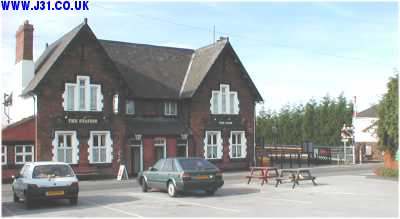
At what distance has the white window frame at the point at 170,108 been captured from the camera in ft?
121

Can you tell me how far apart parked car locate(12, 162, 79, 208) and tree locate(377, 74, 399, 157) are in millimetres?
16623

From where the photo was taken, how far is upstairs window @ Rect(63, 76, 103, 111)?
105 feet

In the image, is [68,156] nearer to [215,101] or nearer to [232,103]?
[215,101]

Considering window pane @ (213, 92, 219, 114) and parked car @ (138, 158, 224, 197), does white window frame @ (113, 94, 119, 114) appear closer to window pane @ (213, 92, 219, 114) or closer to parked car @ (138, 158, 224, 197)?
window pane @ (213, 92, 219, 114)

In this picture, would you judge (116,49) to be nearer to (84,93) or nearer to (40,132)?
(84,93)

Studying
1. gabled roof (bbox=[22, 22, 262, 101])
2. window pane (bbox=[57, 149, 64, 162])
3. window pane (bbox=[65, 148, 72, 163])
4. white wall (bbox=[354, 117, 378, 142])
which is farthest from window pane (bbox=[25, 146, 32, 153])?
white wall (bbox=[354, 117, 378, 142])

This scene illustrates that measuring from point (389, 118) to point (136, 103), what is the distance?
1601cm

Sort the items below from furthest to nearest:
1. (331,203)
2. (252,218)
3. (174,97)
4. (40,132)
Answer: (174,97) < (40,132) < (331,203) < (252,218)

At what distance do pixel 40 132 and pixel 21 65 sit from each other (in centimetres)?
508

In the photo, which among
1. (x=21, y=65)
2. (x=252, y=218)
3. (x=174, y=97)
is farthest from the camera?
(x=174, y=97)

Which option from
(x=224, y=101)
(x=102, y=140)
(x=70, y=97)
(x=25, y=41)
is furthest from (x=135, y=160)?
(x=25, y=41)

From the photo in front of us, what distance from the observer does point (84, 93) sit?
32594 mm

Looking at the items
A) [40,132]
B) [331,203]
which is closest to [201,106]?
[40,132]

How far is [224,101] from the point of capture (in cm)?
Result: 3850
